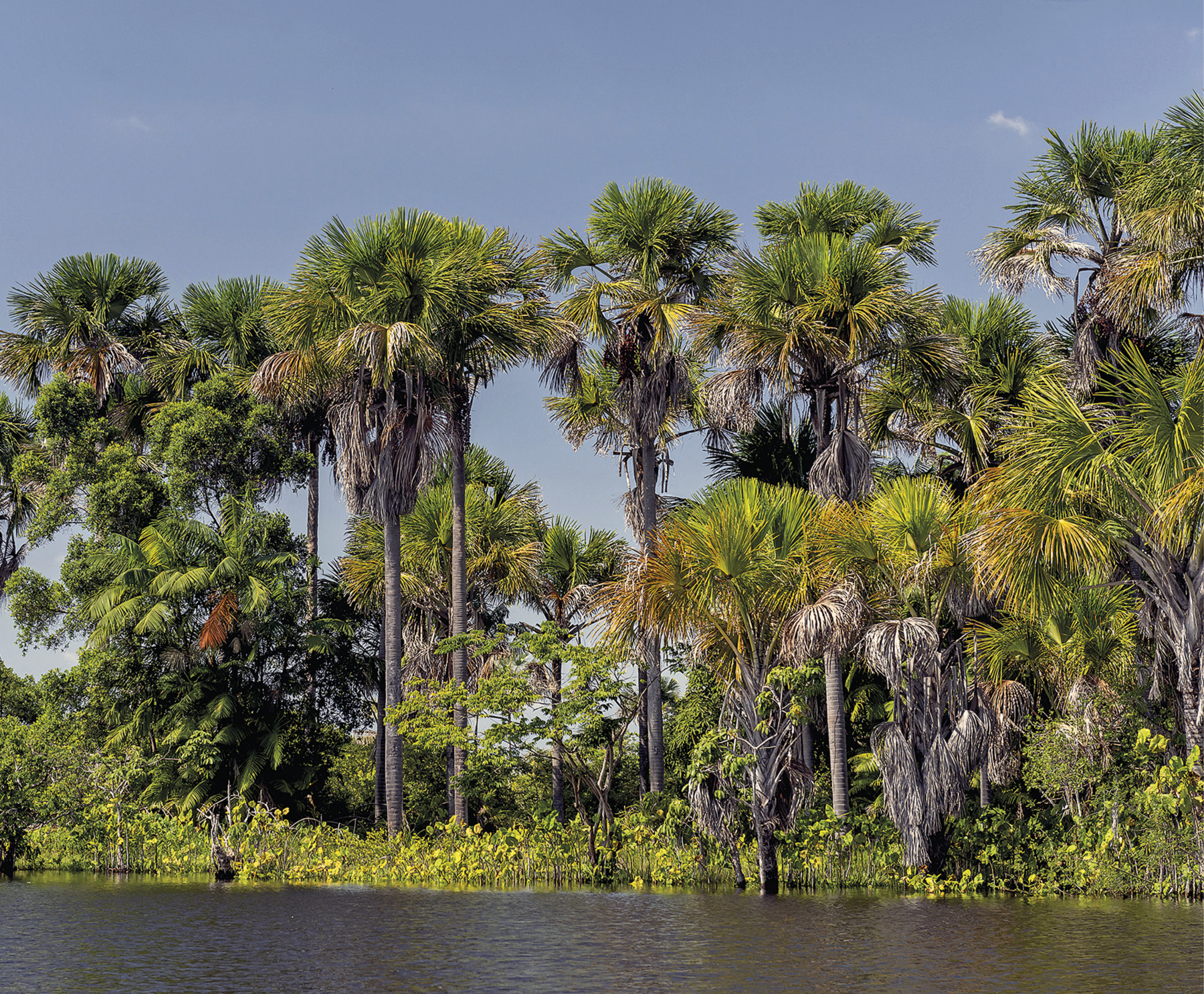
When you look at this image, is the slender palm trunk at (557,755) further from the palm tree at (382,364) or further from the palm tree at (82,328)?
the palm tree at (82,328)

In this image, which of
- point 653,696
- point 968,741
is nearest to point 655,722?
point 653,696

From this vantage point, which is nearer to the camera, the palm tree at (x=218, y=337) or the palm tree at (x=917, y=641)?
the palm tree at (x=917, y=641)

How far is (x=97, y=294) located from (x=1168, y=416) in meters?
33.3

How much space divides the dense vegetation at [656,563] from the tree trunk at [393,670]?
8 cm

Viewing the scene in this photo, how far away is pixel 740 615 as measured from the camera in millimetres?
20562

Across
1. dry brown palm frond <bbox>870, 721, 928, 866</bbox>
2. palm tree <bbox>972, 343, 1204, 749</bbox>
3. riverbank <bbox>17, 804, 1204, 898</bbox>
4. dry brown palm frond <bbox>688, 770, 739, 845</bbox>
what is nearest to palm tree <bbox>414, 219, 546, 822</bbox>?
riverbank <bbox>17, 804, 1204, 898</bbox>

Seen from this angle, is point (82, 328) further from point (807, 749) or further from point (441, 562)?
point (807, 749)

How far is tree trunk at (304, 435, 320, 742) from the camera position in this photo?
111 feet

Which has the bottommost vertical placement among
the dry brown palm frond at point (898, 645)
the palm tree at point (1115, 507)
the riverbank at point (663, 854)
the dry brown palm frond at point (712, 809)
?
the riverbank at point (663, 854)

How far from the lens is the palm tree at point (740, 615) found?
66.7ft

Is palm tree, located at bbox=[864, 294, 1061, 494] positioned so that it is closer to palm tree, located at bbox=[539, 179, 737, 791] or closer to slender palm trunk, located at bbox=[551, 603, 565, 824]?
palm tree, located at bbox=[539, 179, 737, 791]

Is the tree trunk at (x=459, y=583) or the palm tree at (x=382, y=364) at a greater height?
the palm tree at (x=382, y=364)

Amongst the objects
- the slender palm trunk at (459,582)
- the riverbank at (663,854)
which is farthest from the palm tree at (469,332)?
the riverbank at (663,854)

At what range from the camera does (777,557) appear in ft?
70.7
